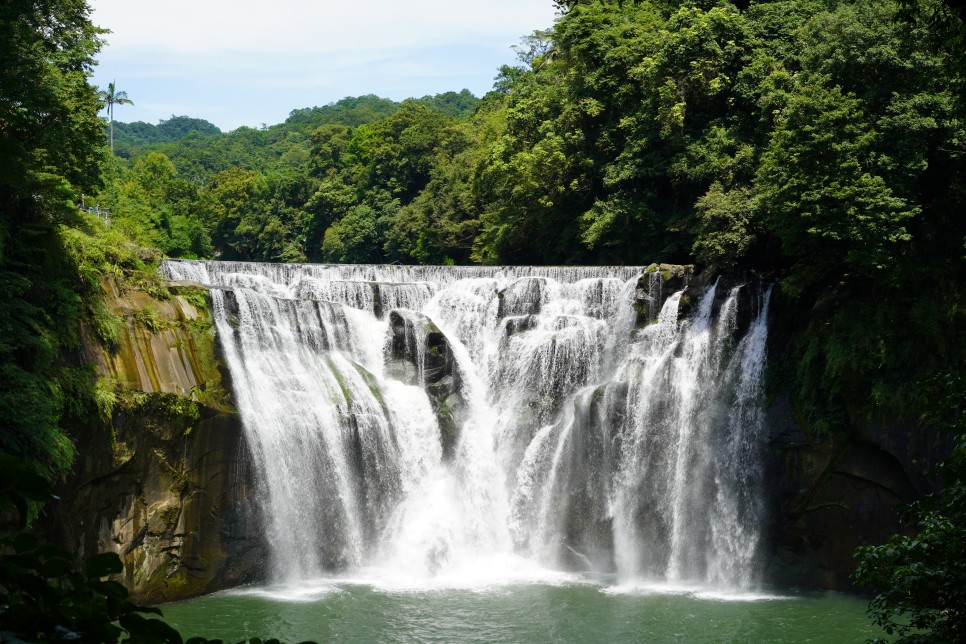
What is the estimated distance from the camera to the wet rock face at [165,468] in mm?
16078

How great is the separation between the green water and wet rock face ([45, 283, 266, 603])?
911 millimetres

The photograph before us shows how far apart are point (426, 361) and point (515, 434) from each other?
9.55 ft

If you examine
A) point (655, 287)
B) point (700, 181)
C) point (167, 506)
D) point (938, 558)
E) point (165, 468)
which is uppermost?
point (700, 181)

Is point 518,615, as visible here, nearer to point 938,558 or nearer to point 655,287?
point 655,287

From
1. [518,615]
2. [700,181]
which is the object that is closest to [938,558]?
[518,615]

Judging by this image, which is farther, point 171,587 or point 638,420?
point 638,420

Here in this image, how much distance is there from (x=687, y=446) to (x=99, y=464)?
41.1ft

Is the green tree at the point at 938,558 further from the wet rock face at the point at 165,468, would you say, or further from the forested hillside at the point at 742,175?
the wet rock face at the point at 165,468

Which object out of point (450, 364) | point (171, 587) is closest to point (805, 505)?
point (450, 364)

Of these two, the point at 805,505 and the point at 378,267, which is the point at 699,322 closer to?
the point at 805,505

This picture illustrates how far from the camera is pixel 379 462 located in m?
20.8

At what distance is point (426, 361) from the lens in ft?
74.5

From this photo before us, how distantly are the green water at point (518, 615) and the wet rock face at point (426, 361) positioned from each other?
5461mm

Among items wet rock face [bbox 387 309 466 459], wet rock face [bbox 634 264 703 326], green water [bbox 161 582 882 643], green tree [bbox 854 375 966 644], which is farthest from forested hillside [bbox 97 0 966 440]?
wet rock face [bbox 387 309 466 459]
